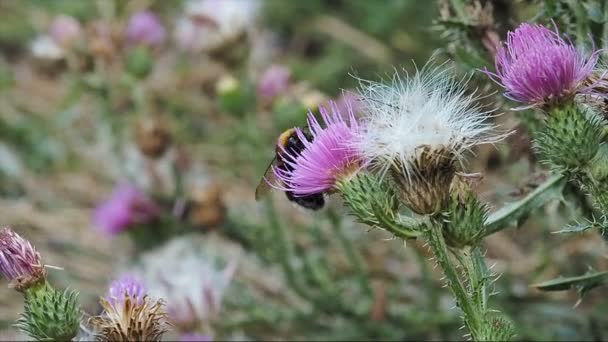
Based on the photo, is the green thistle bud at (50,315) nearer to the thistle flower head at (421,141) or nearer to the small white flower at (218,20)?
the thistle flower head at (421,141)

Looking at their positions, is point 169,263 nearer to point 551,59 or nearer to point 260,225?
point 260,225

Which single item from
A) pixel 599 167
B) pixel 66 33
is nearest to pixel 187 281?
pixel 66 33

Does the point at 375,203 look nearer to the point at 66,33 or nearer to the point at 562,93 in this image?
the point at 562,93

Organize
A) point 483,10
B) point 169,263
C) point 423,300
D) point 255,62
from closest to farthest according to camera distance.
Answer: point 483,10 < point 423,300 < point 169,263 < point 255,62

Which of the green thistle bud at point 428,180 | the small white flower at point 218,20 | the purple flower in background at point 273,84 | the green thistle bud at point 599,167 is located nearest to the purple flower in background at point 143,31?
the small white flower at point 218,20

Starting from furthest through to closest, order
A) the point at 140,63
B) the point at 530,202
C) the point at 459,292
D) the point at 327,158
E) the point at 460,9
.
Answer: the point at 140,63 < the point at 460,9 < the point at 530,202 < the point at 327,158 < the point at 459,292

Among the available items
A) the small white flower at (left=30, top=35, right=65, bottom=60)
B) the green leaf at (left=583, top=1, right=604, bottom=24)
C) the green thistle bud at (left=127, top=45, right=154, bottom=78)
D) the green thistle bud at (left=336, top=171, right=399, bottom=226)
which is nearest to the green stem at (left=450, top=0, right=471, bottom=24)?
the green leaf at (left=583, top=1, right=604, bottom=24)

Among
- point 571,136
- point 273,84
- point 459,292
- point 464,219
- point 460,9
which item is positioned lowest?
point 459,292

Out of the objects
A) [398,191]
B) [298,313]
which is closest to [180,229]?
[298,313]
